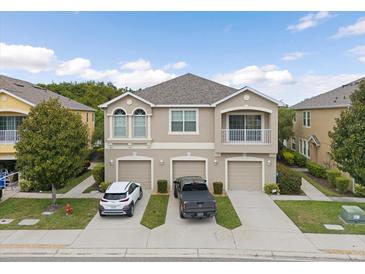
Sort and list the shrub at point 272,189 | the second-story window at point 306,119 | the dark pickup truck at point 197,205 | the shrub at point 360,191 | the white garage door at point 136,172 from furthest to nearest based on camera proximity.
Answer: the second-story window at point 306,119 → the white garage door at point 136,172 → the shrub at point 272,189 → the shrub at point 360,191 → the dark pickup truck at point 197,205

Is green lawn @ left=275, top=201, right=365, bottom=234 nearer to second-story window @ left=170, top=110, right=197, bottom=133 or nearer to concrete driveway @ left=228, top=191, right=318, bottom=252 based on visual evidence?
concrete driveway @ left=228, top=191, right=318, bottom=252

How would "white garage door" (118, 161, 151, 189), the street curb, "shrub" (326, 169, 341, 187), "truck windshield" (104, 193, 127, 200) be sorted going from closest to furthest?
1. the street curb
2. "truck windshield" (104, 193, 127, 200)
3. "white garage door" (118, 161, 151, 189)
4. "shrub" (326, 169, 341, 187)

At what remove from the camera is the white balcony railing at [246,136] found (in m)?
18.7

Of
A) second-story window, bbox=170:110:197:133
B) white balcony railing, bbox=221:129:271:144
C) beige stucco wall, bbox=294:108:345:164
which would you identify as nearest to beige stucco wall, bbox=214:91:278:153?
white balcony railing, bbox=221:129:271:144

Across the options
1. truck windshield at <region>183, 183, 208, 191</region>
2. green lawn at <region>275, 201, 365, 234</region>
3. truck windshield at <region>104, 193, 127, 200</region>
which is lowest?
green lawn at <region>275, 201, 365, 234</region>

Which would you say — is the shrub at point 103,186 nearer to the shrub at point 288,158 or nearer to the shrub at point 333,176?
the shrub at point 333,176

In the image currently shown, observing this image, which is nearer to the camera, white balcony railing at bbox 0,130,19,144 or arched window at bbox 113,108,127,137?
arched window at bbox 113,108,127,137

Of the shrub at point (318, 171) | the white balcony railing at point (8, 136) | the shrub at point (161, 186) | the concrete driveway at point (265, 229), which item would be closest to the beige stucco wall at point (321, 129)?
the shrub at point (318, 171)

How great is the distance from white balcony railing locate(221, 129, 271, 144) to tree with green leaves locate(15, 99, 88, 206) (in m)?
9.09

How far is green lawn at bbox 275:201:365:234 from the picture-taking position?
12.3 metres

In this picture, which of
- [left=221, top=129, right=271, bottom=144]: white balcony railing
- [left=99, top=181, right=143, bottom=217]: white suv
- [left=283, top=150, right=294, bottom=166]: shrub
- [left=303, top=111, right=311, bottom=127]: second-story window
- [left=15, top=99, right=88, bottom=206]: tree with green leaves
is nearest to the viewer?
[left=99, top=181, right=143, bottom=217]: white suv

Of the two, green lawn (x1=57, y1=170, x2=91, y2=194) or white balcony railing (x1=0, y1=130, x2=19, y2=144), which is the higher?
white balcony railing (x1=0, y1=130, x2=19, y2=144)

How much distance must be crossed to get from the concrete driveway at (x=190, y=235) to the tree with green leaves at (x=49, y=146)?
580 centimetres
